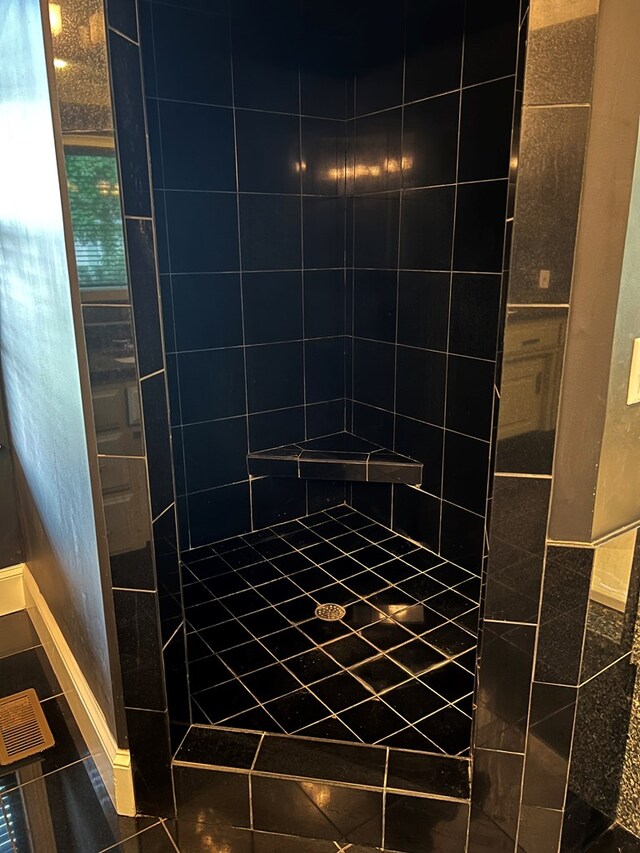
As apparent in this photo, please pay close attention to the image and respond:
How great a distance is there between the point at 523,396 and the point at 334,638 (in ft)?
4.40

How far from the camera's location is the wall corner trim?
175 cm

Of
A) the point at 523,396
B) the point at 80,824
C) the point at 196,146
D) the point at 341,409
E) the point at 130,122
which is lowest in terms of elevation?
the point at 80,824

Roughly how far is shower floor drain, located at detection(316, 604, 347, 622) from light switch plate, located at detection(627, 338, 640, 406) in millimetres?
1457

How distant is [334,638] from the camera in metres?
2.32

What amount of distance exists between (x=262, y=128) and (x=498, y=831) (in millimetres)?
2668

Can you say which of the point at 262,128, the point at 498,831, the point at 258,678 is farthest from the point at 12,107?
the point at 498,831

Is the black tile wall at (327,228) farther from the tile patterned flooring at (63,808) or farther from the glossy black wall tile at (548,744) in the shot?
the glossy black wall tile at (548,744)

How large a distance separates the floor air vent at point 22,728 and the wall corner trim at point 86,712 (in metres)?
0.10

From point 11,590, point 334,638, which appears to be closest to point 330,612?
point 334,638

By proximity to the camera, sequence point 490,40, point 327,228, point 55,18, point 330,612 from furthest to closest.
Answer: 1. point 327,228
2. point 330,612
3. point 490,40
4. point 55,18

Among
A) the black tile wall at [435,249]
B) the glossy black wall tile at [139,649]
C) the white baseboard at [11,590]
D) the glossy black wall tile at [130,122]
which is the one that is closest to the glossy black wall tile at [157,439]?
the glossy black wall tile at [139,649]

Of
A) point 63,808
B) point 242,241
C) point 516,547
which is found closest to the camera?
point 516,547

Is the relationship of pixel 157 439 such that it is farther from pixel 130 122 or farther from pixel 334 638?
pixel 334 638

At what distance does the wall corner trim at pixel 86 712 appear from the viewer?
69.0 inches
